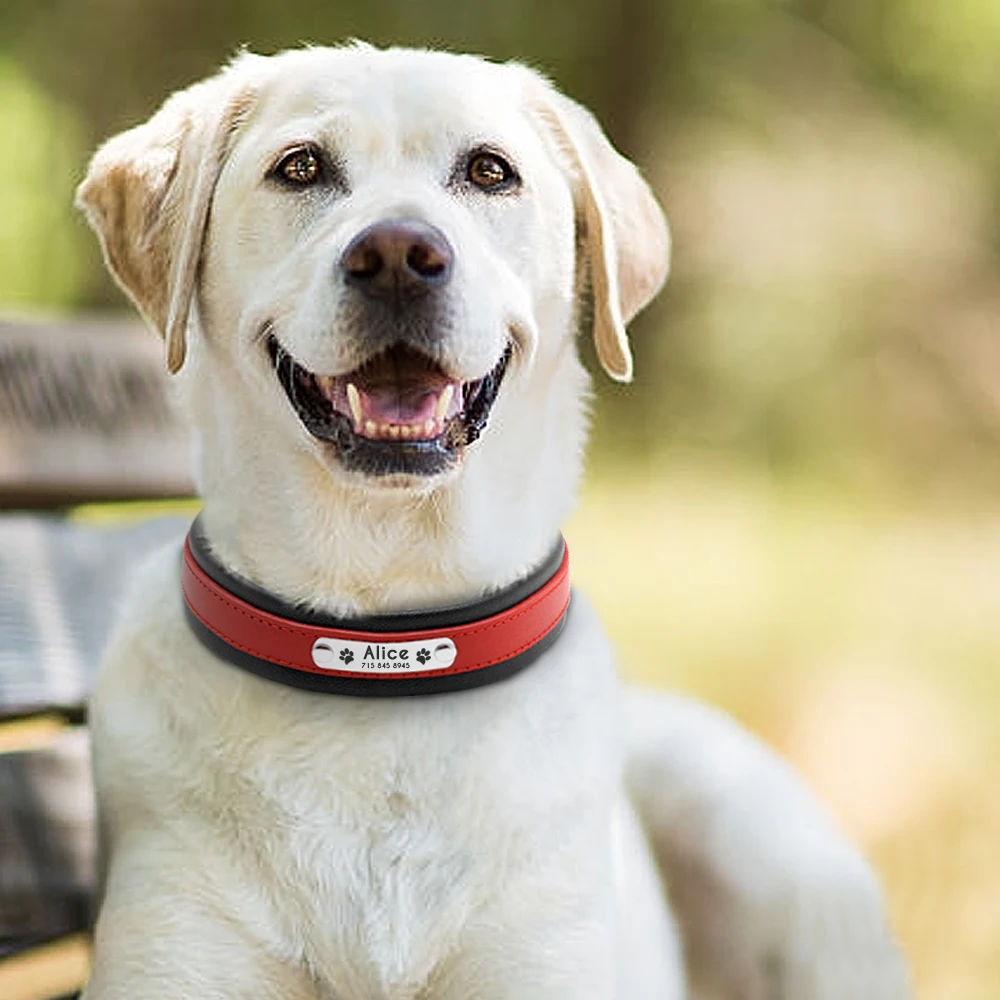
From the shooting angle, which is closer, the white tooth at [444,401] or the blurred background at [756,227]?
the white tooth at [444,401]

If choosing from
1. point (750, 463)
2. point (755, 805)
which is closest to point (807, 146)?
point (750, 463)

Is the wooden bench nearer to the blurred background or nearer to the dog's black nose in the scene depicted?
the dog's black nose

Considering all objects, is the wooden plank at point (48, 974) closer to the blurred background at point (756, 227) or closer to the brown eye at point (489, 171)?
the brown eye at point (489, 171)

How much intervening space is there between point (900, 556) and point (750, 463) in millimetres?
1003

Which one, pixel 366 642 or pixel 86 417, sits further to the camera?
pixel 86 417

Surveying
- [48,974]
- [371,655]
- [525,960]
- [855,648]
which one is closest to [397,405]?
[371,655]

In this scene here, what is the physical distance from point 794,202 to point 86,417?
17.0 feet

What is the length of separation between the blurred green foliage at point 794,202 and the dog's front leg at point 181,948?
556cm

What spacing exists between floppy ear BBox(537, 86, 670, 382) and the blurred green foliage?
520cm

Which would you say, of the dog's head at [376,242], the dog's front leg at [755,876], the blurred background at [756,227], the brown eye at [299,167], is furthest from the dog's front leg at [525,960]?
the blurred background at [756,227]

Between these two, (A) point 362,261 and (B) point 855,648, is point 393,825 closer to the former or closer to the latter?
(A) point 362,261

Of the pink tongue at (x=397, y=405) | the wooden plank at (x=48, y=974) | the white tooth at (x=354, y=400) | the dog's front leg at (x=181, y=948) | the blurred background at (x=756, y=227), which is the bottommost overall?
the blurred background at (x=756, y=227)

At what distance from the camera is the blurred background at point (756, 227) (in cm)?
710

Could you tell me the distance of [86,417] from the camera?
10.1ft
